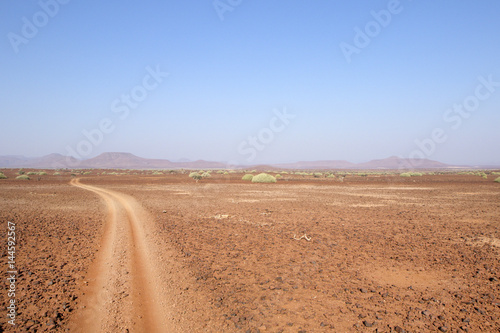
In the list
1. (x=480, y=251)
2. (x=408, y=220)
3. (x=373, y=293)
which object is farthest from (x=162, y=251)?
(x=408, y=220)

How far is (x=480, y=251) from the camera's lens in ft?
25.6

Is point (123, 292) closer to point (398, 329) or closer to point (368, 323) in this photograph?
point (368, 323)

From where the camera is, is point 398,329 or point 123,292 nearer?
point 398,329

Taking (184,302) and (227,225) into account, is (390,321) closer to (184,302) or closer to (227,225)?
(184,302)

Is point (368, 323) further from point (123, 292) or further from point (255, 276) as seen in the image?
point (123, 292)

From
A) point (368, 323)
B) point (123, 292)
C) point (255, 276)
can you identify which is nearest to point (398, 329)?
point (368, 323)

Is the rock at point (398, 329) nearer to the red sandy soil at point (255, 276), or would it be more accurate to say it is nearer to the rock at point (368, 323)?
the red sandy soil at point (255, 276)

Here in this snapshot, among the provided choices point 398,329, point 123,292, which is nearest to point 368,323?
point 398,329

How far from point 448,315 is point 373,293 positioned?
1186 millimetres

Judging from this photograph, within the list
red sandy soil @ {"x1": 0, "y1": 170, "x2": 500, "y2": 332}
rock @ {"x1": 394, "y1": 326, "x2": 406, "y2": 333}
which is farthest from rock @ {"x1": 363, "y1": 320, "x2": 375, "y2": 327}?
rock @ {"x1": 394, "y1": 326, "x2": 406, "y2": 333}

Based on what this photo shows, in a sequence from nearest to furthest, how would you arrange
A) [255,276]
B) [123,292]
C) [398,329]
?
[398,329]
[123,292]
[255,276]

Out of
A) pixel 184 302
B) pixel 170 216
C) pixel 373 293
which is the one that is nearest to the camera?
pixel 184 302

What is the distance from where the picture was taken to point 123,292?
5223 millimetres

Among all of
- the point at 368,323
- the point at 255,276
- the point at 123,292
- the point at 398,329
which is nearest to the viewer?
the point at 398,329
